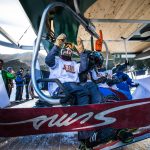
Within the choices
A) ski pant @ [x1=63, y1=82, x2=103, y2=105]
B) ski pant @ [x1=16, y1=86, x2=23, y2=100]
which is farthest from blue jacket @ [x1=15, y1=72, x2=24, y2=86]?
ski pant @ [x1=63, y1=82, x2=103, y2=105]

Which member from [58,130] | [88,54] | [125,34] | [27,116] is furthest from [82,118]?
[125,34]

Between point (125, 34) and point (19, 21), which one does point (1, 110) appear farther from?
point (125, 34)

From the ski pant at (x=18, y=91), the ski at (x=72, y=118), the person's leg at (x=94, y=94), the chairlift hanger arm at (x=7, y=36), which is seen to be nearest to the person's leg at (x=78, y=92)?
the person's leg at (x=94, y=94)

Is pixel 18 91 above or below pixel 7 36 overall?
below

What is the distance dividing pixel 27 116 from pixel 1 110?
0.75 ft

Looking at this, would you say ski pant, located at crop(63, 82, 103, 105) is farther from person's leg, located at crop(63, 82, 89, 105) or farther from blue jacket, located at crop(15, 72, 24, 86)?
blue jacket, located at crop(15, 72, 24, 86)

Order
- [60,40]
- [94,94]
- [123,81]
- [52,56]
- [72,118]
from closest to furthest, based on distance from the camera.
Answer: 1. [72,118]
2. [60,40]
3. [52,56]
4. [94,94]
5. [123,81]

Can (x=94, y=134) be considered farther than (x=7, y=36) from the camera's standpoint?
No

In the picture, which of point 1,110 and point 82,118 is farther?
point 82,118

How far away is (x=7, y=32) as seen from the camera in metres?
4.83

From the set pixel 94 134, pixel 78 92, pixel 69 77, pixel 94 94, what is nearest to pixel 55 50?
pixel 69 77

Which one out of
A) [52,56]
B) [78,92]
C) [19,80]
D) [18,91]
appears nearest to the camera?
[52,56]

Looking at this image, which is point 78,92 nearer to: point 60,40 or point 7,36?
point 60,40

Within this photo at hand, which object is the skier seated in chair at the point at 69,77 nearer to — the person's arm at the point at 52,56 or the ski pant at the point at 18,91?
the person's arm at the point at 52,56
